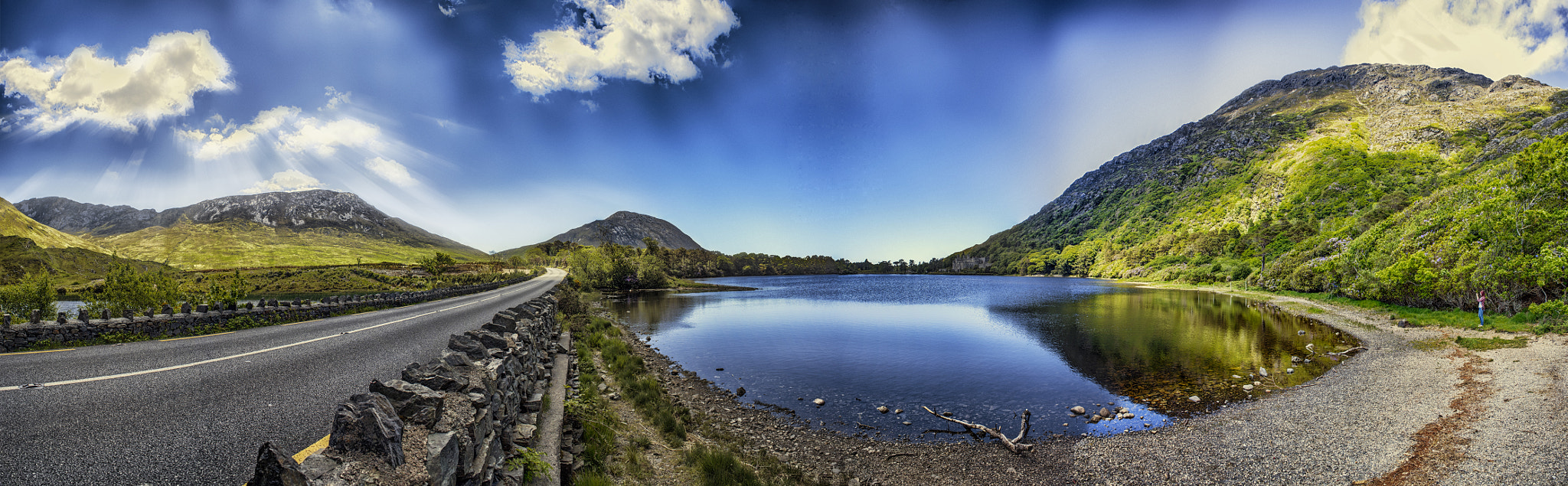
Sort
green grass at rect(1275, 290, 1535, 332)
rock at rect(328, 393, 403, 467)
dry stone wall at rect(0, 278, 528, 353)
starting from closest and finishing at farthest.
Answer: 1. rock at rect(328, 393, 403, 467)
2. dry stone wall at rect(0, 278, 528, 353)
3. green grass at rect(1275, 290, 1535, 332)

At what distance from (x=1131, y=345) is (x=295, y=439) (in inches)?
1287

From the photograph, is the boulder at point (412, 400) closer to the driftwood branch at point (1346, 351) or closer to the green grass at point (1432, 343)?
the driftwood branch at point (1346, 351)

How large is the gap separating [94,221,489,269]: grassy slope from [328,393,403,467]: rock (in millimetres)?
135907

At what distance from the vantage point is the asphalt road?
408 cm

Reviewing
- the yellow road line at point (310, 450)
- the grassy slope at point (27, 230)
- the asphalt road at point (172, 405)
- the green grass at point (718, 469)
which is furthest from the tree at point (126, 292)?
the grassy slope at point (27, 230)

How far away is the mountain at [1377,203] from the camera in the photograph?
925 inches

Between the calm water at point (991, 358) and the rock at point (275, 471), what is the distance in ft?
42.8

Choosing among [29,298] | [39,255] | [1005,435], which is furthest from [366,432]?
[39,255]

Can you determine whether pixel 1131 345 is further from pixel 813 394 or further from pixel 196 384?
pixel 196 384

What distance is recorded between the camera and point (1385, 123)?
146500 mm

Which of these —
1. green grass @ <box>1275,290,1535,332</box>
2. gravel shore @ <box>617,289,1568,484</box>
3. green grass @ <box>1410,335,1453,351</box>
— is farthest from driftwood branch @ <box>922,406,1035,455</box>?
green grass @ <box>1275,290,1535,332</box>

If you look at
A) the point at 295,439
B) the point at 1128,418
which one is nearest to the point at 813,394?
the point at 1128,418

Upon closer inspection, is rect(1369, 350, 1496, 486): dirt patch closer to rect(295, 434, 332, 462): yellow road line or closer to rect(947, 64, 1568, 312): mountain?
rect(947, 64, 1568, 312): mountain

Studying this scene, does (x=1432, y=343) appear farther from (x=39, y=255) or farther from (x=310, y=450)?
(x=39, y=255)
